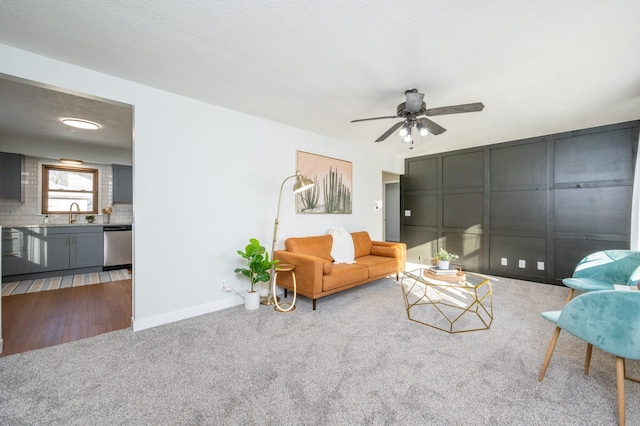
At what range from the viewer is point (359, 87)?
8.64 feet

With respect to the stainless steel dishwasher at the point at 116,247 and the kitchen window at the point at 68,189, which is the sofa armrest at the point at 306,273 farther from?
the kitchen window at the point at 68,189

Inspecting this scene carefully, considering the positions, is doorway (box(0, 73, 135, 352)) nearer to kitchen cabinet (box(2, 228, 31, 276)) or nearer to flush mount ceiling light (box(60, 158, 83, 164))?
flush mount ceiling light (box(60, 158, 83, 164))

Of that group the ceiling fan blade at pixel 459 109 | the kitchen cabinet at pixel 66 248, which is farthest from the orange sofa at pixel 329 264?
the kitchen cabinet at pixel 66 248

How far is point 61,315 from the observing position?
2.89m

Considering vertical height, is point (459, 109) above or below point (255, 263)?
above

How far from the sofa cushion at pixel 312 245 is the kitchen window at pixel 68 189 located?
462 centimetres

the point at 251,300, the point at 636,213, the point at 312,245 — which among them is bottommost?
the point at 251,300

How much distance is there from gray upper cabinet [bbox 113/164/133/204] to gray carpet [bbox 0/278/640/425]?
3.82 m

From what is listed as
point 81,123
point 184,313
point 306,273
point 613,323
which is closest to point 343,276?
point 306,273

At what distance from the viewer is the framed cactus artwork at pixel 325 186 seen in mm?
4000

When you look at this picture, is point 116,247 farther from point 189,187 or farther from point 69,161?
point 189,187

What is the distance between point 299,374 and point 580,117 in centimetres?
470

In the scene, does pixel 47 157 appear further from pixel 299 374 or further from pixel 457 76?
pixel 457 76

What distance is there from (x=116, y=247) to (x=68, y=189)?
1484 millimetres
